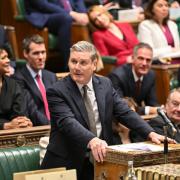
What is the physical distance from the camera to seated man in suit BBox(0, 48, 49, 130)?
18.1 feet

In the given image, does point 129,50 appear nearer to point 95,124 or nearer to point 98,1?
point 98,1

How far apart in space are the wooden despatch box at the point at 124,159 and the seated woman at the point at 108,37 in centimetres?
343

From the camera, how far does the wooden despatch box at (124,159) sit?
379 centimetres

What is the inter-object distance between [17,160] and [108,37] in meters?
3.04

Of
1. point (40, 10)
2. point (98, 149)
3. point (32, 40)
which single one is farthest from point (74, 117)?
point (40, 10)

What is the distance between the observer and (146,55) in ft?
21.2

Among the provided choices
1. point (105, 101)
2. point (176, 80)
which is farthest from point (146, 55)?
point (105, 101)

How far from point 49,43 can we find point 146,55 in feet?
4.59

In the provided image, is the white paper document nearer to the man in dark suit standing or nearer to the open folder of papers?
the open folder of papers

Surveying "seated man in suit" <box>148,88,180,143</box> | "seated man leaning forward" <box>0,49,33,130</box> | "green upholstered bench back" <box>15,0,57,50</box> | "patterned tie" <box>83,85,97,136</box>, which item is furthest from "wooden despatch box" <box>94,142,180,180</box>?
"green upholstered bench back" <box>15,0,57,50</box>

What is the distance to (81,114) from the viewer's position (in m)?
4.23

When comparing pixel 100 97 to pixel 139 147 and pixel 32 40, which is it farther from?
pixel 32 40

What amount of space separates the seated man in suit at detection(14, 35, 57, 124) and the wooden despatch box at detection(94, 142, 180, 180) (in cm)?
191

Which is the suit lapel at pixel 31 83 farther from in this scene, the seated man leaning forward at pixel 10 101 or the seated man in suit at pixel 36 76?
the seated man leaning forward at pixel 10 101
